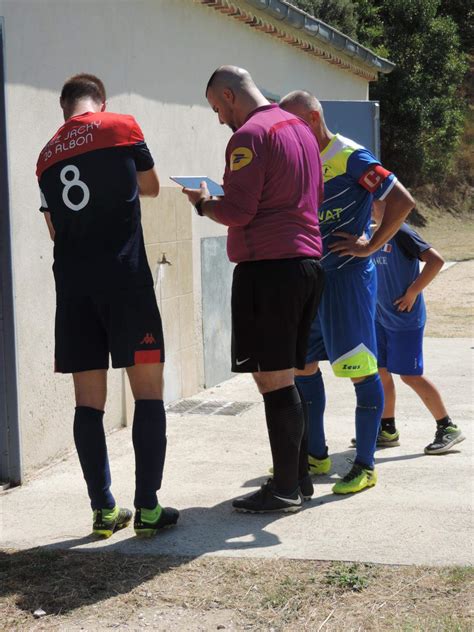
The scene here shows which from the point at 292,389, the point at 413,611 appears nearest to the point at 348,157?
the point at 292,389

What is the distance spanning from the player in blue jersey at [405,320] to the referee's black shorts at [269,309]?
4.37 feet

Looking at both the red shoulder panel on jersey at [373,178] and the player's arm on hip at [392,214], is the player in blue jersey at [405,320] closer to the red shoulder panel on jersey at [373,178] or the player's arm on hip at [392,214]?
the player's arm on hip at [392,214]

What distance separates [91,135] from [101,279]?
57 centimetres

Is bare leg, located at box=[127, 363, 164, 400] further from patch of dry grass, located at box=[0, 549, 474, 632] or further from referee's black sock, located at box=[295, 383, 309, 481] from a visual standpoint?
referee's black sock, located at box=[295, 383, 309, 481]

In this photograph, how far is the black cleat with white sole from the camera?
168 inches

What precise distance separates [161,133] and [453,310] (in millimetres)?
6318

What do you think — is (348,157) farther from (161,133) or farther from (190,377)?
(190,377)

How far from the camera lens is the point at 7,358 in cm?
480

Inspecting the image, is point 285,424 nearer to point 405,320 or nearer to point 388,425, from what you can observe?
point 405,320

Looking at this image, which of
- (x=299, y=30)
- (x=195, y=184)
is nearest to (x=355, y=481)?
(x=195, y=184)

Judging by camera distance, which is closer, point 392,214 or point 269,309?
point 269,309

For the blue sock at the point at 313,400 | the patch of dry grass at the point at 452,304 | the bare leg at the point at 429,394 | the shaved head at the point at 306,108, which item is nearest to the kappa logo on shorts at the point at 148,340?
the blue sock at the point at 313,400

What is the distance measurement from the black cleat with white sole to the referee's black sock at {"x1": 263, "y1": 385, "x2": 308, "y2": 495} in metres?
0.16

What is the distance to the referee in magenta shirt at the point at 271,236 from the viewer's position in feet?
12.8
